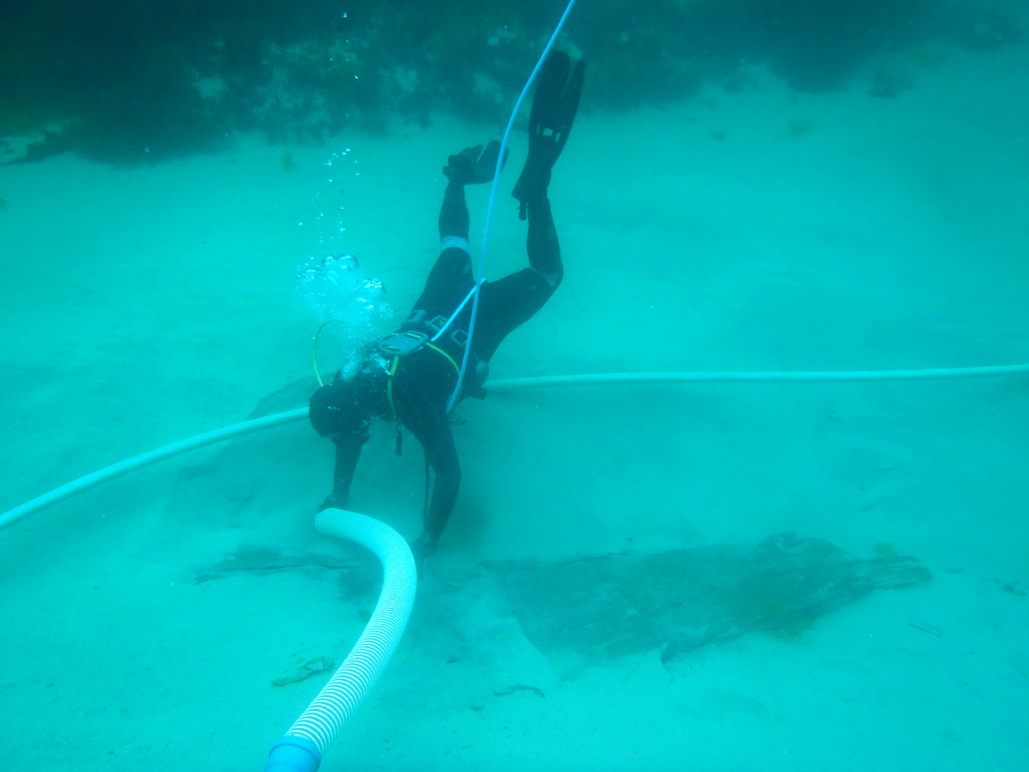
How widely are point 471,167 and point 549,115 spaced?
56.7 inches

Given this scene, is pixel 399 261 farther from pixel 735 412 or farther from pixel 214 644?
pixel 214 644

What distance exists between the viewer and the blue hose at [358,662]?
4.20 feet

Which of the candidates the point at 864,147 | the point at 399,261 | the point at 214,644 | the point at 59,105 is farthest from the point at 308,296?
the point at 864,147

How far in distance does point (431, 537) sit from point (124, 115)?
888cm

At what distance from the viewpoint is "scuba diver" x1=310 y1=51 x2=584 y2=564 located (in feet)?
9.80

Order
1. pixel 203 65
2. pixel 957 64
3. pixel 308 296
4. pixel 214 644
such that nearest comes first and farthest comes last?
1. pixel 214 644
2. pixel 308 296
3. pixel 203 65
4. pixel 957 64

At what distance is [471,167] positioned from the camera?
15.3 ft

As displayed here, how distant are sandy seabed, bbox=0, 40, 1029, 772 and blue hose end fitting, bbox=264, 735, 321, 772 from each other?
0.87 meters

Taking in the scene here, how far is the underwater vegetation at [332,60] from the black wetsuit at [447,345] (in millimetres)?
5754

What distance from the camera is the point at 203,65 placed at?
8.74 metres

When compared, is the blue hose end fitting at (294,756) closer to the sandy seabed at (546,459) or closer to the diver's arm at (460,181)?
the sandy seabed at (546,459)

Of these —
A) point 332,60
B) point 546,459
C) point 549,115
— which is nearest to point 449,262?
point 549,115

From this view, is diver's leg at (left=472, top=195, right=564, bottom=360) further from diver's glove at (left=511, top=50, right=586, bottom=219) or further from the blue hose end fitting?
the blue hose end fitting

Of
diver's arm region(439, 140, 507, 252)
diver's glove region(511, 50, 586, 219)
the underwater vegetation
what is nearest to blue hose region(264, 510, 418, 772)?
diver's glove region(511, 50, 586, 219)
